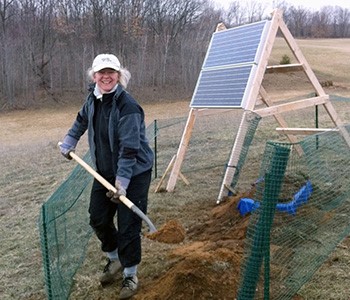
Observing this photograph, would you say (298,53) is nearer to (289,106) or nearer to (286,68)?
(286,68)

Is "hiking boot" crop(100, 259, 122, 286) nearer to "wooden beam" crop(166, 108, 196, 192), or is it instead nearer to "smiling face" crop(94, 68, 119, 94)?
"smiling face" crop(94, 68, 119, 94)

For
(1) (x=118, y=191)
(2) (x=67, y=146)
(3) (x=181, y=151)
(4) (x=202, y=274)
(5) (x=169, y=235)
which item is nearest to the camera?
(1) (x=118, y=191)

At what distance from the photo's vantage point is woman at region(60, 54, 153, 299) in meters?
3.63

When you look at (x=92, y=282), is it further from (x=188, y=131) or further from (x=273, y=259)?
(x=188, y=131)

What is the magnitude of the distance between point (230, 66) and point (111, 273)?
149 inches

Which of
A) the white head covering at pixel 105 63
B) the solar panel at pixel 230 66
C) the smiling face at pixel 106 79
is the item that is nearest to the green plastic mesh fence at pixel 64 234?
the smiling face at pixel 106 79

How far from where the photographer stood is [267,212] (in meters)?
2.86

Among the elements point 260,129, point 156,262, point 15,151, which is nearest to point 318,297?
point 156,262

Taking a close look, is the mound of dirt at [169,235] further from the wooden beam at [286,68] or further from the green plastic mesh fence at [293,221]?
the wooden beam at [286,68]

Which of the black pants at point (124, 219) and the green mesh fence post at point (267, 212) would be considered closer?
the green mesh fence post at point (267, 212)

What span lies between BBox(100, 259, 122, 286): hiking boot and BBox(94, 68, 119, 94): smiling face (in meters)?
1.55

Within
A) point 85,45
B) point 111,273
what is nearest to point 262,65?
point 111,273

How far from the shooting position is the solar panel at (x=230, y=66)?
246 inches

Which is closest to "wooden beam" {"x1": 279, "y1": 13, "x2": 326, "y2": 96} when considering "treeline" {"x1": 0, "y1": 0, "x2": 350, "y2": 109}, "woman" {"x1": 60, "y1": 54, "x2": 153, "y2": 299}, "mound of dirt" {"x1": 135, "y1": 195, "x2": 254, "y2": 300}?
"mound of dirt" {"x1": 135, "y1": 195, "x2": 254, "y2": 300}
